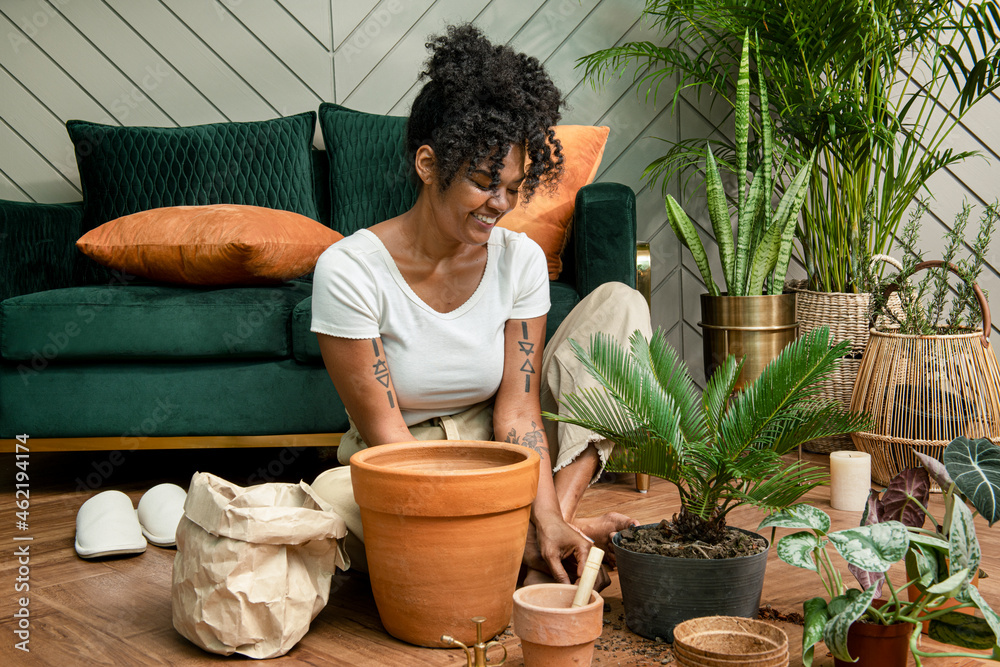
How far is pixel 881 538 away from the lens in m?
0.95

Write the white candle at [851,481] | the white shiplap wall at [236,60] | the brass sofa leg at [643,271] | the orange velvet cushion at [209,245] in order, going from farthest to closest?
the white shiplap wall at [236,60] < the brass sofa leg at [643,271] < the orange velvet cushion at [209,245] < the white candle at [851,481]

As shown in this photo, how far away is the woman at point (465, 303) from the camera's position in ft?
4.17

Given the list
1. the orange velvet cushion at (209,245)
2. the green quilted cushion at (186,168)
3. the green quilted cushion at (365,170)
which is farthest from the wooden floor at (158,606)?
the green quilted cushion at (365,170)

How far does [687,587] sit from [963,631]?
13.5 inches

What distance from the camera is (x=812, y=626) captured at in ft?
3.13

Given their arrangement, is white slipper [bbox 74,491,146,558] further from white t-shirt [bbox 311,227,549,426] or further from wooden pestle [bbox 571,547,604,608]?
wooden pestle [bbox 571,547,604,608]

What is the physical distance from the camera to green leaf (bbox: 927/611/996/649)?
1025 millimetres

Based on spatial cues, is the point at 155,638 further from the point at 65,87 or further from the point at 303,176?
the point at 65,87

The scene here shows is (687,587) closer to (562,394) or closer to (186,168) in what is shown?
(562,394)

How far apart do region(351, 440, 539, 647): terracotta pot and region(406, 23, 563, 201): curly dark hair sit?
0.45m

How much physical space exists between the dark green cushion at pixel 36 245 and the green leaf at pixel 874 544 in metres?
2.03

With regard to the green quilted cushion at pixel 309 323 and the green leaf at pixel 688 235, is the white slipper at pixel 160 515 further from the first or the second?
the green leaf at pixel 688 235

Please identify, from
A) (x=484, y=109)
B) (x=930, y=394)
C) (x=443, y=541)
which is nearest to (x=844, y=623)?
(x=443, y=541)

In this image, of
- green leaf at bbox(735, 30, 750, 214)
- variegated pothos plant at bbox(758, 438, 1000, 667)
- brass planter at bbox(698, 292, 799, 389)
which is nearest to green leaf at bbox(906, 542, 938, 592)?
variegated pothos plant at bbox(758, 438, 1000, 667)
